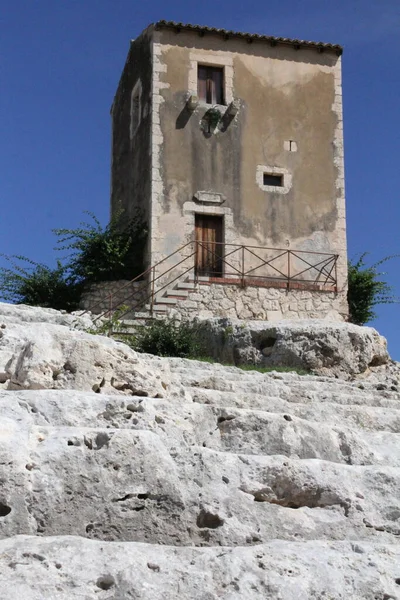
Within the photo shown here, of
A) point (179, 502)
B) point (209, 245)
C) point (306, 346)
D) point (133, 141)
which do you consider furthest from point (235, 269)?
point (179, 502)

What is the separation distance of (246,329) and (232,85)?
318 inches

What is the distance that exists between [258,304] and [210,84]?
549 centimetres

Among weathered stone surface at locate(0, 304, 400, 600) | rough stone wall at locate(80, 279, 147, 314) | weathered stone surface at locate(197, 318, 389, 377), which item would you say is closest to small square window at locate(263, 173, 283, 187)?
rough stone wall at locate(80, 279, 147, 314)

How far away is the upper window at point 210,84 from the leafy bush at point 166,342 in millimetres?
7578

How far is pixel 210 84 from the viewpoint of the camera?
20.9 meters

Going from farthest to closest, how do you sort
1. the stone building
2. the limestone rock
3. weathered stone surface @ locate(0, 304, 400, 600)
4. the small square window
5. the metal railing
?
the small square window
the stone building
the metal railing
the limestone rock
weathered stone surface @ locate(0, 304, 400, 600)

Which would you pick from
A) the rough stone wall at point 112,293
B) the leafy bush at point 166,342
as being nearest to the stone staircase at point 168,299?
the rough stone wall at point 112,293

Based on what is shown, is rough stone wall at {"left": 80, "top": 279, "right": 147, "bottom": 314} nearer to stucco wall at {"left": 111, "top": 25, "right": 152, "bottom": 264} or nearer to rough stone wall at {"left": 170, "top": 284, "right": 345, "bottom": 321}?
rough stone wall at {"left": 170, "top": 284, "right": 345, "bottom": 321}

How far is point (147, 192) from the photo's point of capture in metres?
19.9

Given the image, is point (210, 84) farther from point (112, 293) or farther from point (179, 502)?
point (179, 502)

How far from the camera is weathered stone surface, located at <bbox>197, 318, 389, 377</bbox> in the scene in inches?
564

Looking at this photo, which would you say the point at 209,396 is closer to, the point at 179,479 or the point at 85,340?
the point at 85,340

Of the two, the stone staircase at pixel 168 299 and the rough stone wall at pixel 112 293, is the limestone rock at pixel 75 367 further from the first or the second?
the rough stone wall at pixel 112 293

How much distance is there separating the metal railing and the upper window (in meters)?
3.49
